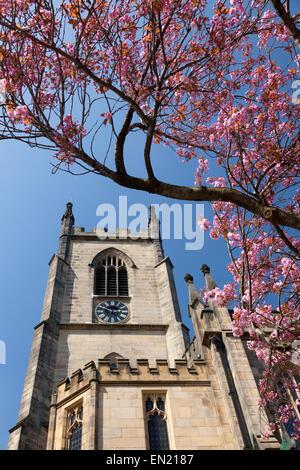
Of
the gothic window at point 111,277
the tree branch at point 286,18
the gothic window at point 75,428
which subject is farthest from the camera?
the gothic window at point 111,277

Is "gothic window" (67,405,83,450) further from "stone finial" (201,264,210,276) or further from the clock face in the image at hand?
the clock face

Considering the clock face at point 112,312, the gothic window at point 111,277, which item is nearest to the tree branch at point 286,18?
the clock face at point 112,312

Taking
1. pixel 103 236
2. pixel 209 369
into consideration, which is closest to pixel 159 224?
pixel 103 236

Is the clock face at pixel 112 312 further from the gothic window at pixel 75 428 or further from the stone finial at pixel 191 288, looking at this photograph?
the gothic window at pixel 75 428

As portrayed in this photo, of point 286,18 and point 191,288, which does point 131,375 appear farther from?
point 286,18

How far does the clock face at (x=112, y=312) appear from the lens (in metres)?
24.6

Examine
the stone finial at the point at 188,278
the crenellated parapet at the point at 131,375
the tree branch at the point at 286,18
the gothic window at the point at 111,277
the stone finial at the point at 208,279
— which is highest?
the gothic window at the point at 111,277

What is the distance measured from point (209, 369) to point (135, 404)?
270cm

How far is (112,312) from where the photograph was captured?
991 inches

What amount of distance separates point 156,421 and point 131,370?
172cm

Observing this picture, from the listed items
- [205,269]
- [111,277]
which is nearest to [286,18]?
[205,269]

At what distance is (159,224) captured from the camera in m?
35.5

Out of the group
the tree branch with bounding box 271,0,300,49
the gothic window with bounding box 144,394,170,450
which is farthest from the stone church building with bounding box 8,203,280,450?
the tree branch with bounding box 271,0,300,49

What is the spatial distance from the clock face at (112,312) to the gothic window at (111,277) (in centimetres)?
106
